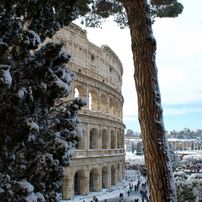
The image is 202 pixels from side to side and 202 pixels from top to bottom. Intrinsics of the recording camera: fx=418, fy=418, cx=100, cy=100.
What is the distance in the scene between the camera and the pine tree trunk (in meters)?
6.20

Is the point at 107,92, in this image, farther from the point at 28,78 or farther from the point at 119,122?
the point at 28,78

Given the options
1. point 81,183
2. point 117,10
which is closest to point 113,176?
point 81,183

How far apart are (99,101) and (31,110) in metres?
23.2

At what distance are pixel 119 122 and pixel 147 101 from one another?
1200 inches

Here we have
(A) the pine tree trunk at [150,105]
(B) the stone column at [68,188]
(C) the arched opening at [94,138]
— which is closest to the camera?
(A) the pine tree trunk at [150,105]

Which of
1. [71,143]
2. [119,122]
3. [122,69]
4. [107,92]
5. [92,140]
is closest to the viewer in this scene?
[71,143]

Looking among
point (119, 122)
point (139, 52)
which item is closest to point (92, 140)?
point (119, 122)

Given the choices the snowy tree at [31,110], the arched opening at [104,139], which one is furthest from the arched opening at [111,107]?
the snowy tree at [31,110]

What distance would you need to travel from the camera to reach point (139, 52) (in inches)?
267

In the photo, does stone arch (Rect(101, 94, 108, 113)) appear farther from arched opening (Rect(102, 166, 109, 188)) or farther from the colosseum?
arched opening (Rect(102, 166, 109, 188))

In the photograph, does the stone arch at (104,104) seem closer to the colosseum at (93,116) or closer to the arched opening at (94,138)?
the colosseum at (93,116)

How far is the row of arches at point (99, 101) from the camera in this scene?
93.9ft

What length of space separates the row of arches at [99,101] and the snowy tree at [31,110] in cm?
1856

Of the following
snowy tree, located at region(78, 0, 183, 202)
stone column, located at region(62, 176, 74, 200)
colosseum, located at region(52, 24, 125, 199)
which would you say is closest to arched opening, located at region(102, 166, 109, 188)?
colosseum, located at region(52, 24, 125, 199)
